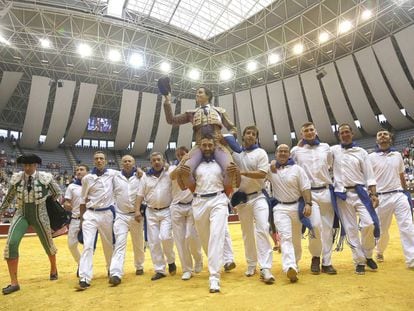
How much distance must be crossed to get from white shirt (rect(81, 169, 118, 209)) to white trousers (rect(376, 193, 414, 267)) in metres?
4.23

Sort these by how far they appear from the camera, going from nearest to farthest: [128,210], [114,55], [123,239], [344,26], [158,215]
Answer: [123,239], [158,215], [128,210], [344,26], [114,55]

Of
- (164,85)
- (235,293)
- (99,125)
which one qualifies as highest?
(99,125)

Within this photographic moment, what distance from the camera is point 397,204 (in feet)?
16.1

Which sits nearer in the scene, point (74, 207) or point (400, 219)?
point (400, 219)

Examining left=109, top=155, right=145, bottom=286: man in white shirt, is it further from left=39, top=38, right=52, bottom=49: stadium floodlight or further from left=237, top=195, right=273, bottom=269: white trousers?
left=39, top=38, right=52, bottom=49: stadium floodlight

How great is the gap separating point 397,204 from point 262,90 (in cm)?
2246

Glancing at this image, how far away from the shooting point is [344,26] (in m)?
19.9

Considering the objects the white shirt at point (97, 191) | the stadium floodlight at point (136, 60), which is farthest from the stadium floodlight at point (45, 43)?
the white shirt at point (97, 191)

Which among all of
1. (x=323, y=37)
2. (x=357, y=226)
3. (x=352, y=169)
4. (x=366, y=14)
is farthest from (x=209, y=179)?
(x=323, y=37)

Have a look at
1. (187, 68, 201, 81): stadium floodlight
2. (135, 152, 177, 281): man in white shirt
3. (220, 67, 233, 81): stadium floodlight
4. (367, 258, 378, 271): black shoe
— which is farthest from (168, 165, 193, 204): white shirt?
(220, 67, 233, 81): stadium floodlight

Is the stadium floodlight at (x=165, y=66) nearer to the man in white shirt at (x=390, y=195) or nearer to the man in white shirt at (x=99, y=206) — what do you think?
the man in white shirt at (x=99, y=206)

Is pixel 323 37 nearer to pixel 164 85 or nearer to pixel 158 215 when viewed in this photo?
pixel 164 85

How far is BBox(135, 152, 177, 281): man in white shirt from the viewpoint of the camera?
4977 millimetres

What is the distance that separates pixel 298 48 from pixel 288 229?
66.1 ft
